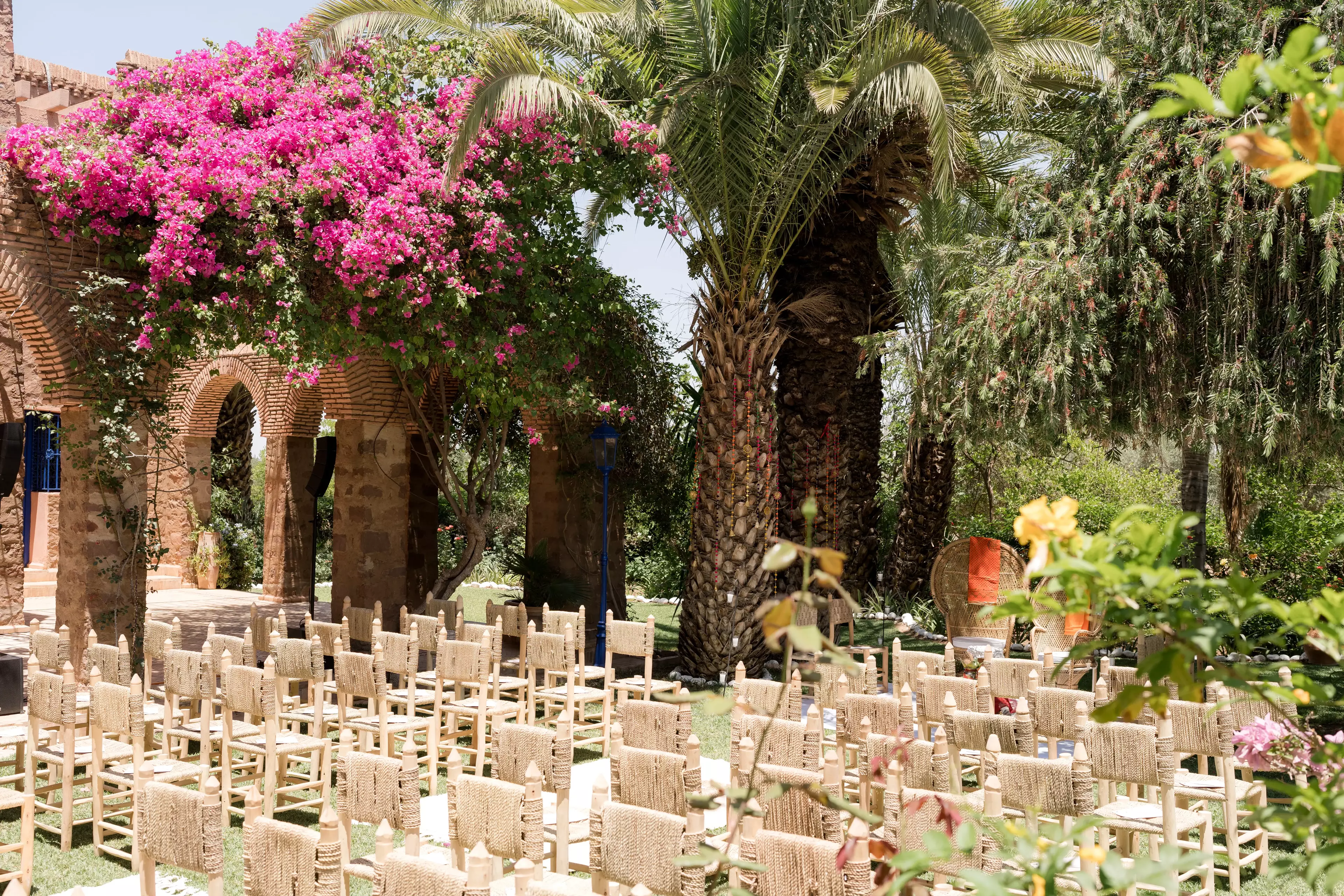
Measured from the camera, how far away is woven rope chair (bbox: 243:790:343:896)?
3242mm

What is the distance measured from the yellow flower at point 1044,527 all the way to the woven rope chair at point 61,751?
5.37 meters

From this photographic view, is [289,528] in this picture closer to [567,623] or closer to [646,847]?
[567,623]

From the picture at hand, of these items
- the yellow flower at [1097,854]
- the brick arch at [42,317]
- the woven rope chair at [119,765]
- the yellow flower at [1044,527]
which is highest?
the brick arch at [42,317]

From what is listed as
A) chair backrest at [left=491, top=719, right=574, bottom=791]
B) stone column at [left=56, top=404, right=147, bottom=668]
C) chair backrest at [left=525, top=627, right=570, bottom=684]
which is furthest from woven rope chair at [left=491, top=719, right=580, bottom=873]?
stone column at [left=56, top=404, right=147, bottom=668]

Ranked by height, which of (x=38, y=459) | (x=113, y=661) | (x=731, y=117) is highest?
(x=731, y=117)

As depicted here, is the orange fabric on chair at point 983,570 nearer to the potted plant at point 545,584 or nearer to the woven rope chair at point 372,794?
the potted plant at point 545,584

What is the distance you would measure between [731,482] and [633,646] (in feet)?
8.39

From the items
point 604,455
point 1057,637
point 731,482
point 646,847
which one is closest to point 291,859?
point 646,847

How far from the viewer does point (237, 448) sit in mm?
22594

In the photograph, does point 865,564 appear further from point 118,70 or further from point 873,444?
point 118,70

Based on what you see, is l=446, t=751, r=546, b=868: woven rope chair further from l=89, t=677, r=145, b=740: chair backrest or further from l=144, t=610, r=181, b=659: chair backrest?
l=144, t=610, r=181, b=659: chair backrest

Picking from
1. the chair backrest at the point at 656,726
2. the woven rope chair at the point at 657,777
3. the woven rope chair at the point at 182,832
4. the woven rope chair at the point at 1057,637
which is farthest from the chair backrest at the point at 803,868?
the woven rope chair at the point at 1057,637

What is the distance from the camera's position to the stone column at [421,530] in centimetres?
1514

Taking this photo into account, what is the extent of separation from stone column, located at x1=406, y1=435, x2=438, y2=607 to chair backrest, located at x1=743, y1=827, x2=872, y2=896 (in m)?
12.3
